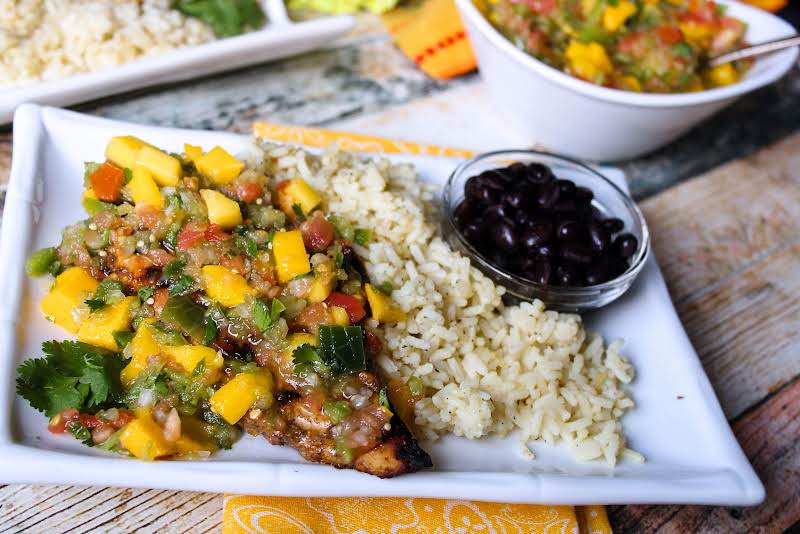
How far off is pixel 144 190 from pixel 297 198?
0.61 meters

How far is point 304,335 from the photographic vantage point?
7.80ft

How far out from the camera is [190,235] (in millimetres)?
2510

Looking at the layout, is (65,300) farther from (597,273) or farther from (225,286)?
(597,273)

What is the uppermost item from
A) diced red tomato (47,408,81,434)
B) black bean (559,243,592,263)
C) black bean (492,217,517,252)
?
diced red tomato (47,408,81,434)

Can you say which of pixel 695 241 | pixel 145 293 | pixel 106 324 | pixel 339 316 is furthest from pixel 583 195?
pixel 106 324

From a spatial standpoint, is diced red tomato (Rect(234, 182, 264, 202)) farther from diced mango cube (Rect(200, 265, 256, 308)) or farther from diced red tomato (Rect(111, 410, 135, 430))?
diced red tomato (Rect(111, 410, 135, 430))

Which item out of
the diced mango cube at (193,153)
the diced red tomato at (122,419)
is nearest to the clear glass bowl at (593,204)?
the diced mango cube at (193,153)

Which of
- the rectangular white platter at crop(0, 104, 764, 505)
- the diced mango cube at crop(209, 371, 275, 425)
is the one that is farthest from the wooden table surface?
the diced mango cube at crop(209, 371, 275, 425)

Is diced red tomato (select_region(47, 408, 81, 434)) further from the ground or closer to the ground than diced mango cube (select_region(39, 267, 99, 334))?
closer to the ground

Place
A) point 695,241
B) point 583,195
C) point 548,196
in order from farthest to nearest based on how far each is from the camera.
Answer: point 695,241, point 583,195, point 548,196

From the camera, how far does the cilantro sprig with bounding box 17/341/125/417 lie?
7.15ft

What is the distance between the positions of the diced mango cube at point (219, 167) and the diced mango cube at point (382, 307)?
2.33 ft

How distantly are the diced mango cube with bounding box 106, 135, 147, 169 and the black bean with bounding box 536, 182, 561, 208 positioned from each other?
175 cm

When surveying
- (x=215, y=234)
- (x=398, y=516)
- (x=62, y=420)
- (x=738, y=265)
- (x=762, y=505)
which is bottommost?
(x=762, y=505)
